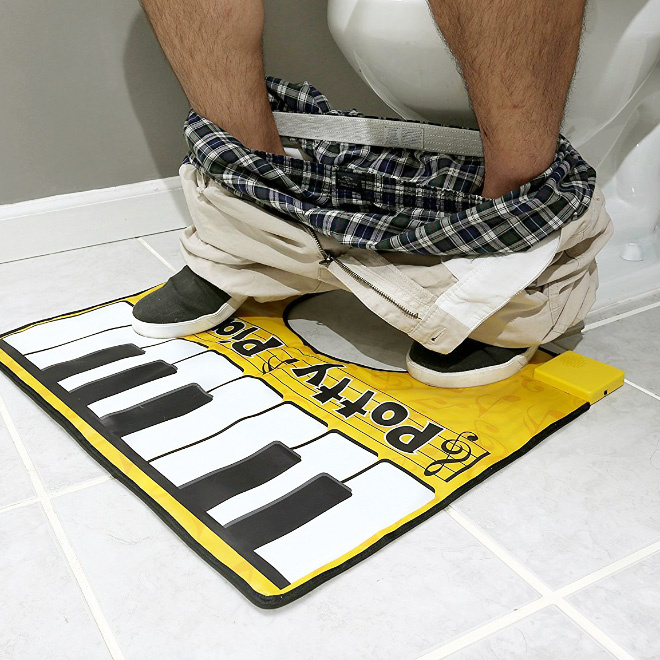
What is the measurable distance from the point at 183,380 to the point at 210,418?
9cm

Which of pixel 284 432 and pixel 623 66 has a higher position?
pixel 623 66

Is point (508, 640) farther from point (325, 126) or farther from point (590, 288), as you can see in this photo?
point (325, 126)

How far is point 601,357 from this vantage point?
0.96 m

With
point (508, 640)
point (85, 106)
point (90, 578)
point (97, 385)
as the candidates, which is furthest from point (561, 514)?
point (85, 106)

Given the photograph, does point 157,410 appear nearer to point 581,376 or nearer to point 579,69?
point 581,376

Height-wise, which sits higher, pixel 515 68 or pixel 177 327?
pixel 515 68

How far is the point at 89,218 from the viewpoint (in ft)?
4.37

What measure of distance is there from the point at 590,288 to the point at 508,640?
1.53 ft

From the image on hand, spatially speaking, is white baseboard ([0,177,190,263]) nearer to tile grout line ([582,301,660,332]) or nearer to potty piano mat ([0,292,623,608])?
potty piano mat ([0,292,623,608])

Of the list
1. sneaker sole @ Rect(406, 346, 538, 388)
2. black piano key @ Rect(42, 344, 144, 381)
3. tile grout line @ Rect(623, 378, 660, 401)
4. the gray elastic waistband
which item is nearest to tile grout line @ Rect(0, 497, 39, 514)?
black piano key @ Rect(42, 344, 144, 381)

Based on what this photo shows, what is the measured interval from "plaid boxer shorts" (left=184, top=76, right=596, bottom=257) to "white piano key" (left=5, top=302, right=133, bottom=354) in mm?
227

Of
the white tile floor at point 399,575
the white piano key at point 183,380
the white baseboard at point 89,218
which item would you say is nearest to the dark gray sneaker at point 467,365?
the white tile floor at point 399,575

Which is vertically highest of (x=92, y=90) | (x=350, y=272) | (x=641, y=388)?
(x=92, y=90)

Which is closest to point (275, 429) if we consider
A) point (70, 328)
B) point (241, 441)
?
point (241, 441)
